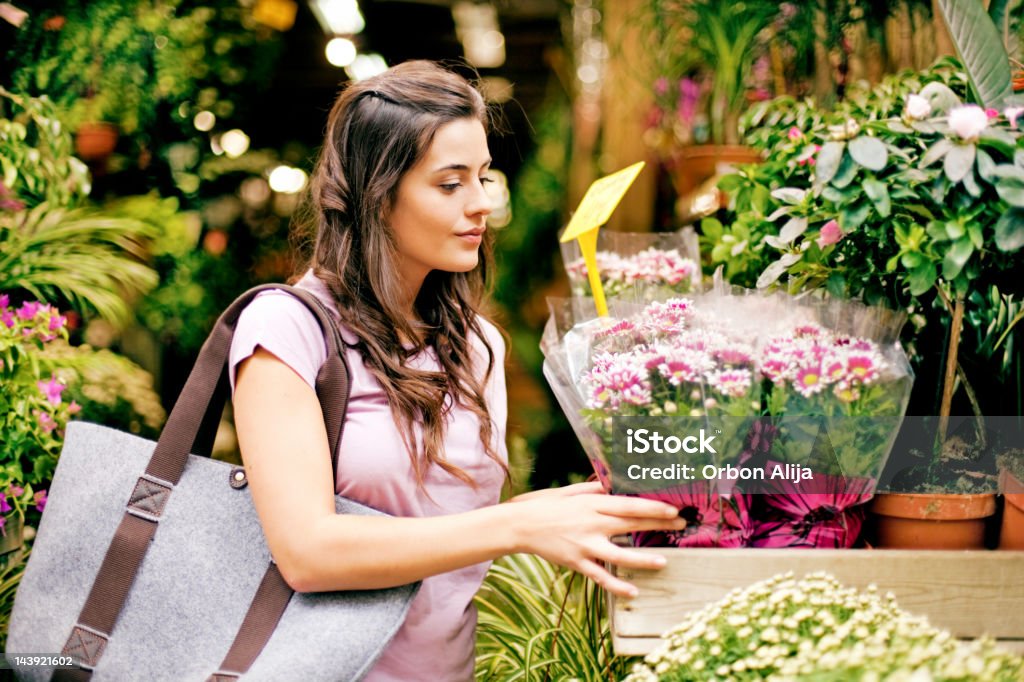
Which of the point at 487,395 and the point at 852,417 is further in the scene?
the point at 487,395

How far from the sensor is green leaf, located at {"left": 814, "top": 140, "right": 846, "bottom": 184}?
115 cm

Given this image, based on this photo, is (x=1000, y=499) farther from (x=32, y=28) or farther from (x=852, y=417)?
(x=32, y=28)

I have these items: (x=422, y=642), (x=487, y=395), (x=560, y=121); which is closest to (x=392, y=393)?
(x=487, y=395)

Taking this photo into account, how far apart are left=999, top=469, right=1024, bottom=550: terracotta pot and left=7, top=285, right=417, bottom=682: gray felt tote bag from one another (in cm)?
89

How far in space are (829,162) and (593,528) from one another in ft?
2.00

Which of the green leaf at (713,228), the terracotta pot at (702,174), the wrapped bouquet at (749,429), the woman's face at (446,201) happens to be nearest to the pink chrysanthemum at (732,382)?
the wrapped bouquet at (749,429)

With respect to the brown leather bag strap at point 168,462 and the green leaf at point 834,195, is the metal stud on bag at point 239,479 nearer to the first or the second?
the brown leather bag strap at point 168,462

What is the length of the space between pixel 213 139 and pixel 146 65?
1.27 ft

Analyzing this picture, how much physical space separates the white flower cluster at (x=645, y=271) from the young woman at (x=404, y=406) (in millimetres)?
454

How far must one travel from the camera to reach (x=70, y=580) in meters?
1.21

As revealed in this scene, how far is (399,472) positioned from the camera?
126 cm

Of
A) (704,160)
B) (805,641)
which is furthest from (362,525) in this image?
(704,160)


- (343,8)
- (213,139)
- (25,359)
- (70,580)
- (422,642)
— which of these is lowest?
(422,642)

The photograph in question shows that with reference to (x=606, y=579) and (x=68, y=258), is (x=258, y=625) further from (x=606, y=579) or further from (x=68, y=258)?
(x=68, y=258)
